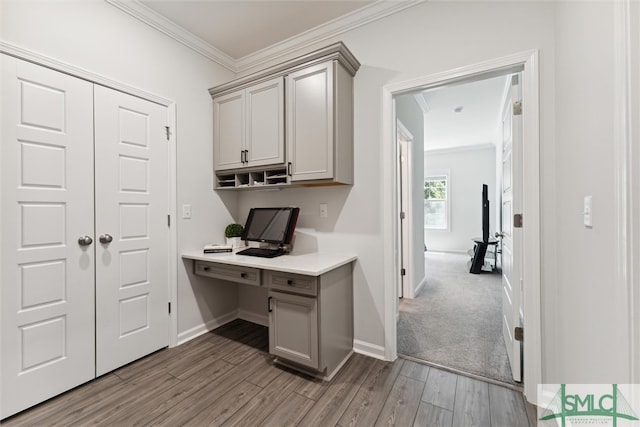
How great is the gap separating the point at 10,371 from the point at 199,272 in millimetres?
1187

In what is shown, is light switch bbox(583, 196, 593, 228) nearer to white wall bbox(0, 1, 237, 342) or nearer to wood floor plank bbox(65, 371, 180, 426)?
wood floor plank bbox(65, 371, 180, 426)

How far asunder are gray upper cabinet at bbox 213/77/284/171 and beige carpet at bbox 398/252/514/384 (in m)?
2.05

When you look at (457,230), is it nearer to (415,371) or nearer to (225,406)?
(415,371)

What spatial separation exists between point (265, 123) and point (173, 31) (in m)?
1.15

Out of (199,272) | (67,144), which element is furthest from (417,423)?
(67,144)

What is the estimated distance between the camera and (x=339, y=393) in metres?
1.71

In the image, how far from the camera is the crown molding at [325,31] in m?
2.07

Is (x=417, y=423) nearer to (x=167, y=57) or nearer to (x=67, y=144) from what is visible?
(x=67, y=144)

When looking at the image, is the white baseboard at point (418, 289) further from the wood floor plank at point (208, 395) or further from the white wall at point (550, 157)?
the wood floor plank at point (208, 395)

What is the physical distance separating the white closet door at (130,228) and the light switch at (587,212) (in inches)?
107

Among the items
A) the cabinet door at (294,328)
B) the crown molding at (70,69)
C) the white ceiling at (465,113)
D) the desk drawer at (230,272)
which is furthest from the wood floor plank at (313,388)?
the white ceiling at (465,113)

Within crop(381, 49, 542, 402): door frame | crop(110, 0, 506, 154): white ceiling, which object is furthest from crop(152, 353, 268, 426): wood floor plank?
crop(110, 0, 506, 154): white ceiling

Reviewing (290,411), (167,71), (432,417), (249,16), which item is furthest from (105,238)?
(432,417)

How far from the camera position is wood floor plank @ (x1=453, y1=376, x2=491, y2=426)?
4.83 ft
